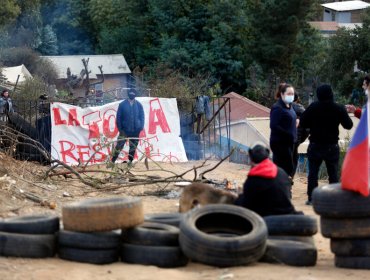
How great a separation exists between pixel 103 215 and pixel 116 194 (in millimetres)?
5579

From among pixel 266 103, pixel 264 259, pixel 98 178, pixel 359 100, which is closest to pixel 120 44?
pixel 266 103

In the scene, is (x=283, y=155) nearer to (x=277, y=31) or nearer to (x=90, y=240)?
(x=90, y=240)

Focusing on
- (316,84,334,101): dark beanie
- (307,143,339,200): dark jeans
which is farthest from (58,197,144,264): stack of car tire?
(316,84,334,101): dark beanie

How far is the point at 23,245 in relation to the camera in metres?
8.00

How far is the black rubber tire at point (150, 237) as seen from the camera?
8.02m

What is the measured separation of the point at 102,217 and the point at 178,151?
11792 millimetres

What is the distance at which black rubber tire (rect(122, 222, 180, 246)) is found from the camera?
802 centimetres

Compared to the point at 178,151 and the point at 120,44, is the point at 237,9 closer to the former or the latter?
the point at 120,44

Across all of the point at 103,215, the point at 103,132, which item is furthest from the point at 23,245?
the point at 103,132

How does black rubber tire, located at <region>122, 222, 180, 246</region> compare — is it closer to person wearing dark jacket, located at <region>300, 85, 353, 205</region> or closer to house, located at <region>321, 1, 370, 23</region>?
person wearing dark jacket, located at <region>300, 85, 353, 205</region>

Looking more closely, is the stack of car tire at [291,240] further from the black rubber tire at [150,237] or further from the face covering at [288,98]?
the face covering at [288,98]

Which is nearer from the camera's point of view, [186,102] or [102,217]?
[102,217]

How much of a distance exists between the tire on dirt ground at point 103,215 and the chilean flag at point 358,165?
6.73ft

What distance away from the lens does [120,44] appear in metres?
65.6
